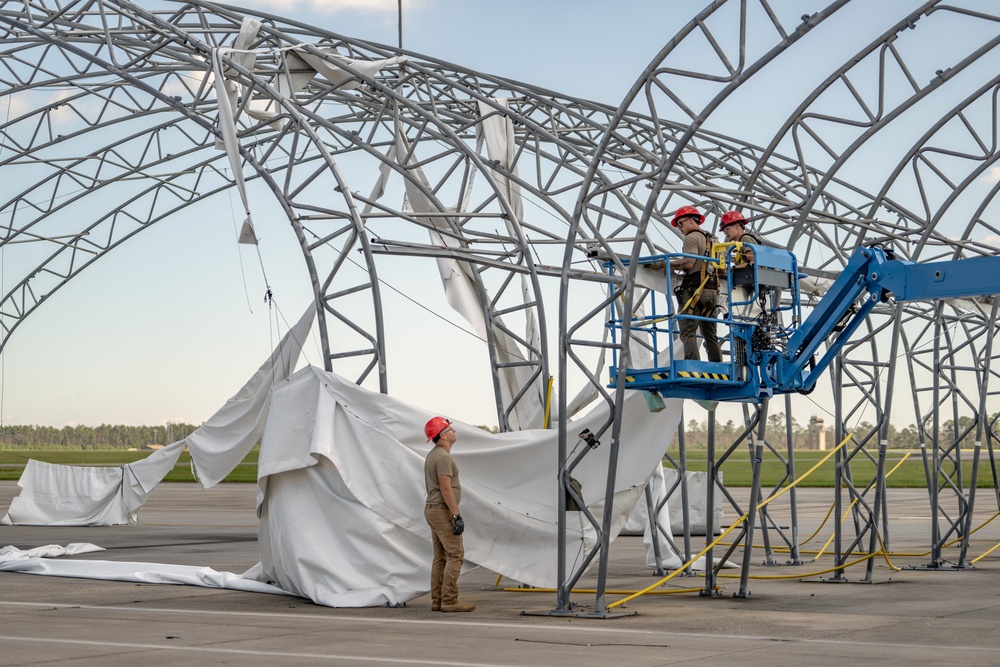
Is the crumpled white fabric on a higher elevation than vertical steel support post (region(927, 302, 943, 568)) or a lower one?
lower

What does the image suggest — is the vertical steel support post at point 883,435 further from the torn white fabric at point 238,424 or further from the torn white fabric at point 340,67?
the torn white fabric at point 238,424

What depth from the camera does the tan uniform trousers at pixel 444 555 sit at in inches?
541

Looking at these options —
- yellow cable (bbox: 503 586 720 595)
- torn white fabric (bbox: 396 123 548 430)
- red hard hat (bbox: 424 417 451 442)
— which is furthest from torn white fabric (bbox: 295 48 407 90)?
yellow cable (bbox: 503 586 720 595)

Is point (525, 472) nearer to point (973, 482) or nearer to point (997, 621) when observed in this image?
point (997, 621)

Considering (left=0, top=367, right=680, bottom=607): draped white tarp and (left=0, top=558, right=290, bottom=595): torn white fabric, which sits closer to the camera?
(left=0, top=367, right=680, bottom=607): draped white tarp

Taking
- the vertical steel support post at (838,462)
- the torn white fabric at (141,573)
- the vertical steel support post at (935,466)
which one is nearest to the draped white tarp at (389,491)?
the torn white fabric at (141,573)

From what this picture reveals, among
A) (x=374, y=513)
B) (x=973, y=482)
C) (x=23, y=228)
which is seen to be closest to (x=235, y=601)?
(x=374, y=513)

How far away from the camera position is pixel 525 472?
15594 millimetres

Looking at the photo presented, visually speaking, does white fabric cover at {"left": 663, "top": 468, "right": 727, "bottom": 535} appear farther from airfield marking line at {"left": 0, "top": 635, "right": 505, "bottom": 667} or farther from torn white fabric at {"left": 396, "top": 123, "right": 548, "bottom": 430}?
airfield marking line at {"left": 0, "top": 635, "right": 505, "bottom": 667}

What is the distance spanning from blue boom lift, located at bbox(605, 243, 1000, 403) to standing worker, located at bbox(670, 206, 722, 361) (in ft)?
0.48

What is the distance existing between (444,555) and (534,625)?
1693 millimetres

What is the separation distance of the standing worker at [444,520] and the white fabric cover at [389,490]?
0.88m

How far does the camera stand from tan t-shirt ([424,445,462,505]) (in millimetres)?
13773

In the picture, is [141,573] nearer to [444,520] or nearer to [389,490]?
[389,490]
